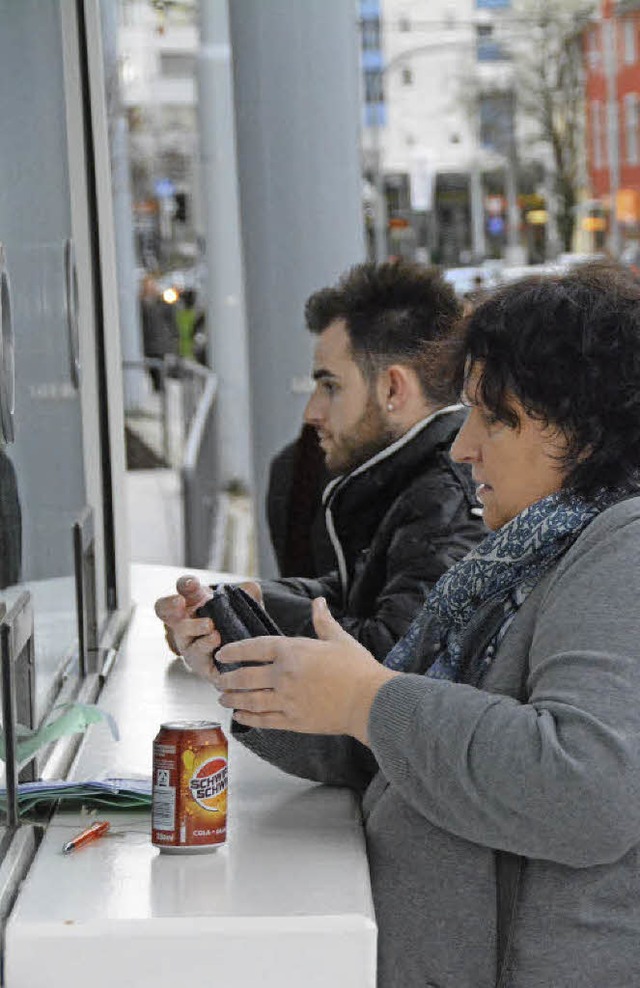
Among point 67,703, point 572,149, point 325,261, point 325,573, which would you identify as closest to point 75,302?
point 325,573

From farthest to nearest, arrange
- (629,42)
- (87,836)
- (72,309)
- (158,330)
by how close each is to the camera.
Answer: (629,42), (158,330), (72,309), (87,836)

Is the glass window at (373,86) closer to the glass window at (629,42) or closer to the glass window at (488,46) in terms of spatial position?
the glass window at (488,46)

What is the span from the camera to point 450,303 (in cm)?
317

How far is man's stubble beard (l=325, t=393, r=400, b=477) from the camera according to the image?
310 cm

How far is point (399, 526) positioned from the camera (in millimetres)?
2797

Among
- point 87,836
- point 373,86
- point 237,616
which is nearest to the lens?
point 87,836

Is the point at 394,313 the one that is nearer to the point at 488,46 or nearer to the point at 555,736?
the point at 555,736

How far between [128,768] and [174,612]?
0.33m

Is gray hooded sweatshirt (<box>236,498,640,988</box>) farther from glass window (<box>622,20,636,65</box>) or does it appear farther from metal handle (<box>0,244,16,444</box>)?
glass window (<box>622,20,636,65</box>)

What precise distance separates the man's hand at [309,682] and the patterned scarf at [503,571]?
155mm

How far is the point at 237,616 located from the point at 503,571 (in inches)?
16.4

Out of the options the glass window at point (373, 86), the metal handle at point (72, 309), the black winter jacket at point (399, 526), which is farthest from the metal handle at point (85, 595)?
the glass window at point (373, 86)

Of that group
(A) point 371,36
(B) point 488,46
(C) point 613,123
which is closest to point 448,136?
(B) point 488,46

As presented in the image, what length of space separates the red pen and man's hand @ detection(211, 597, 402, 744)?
0.82ft
